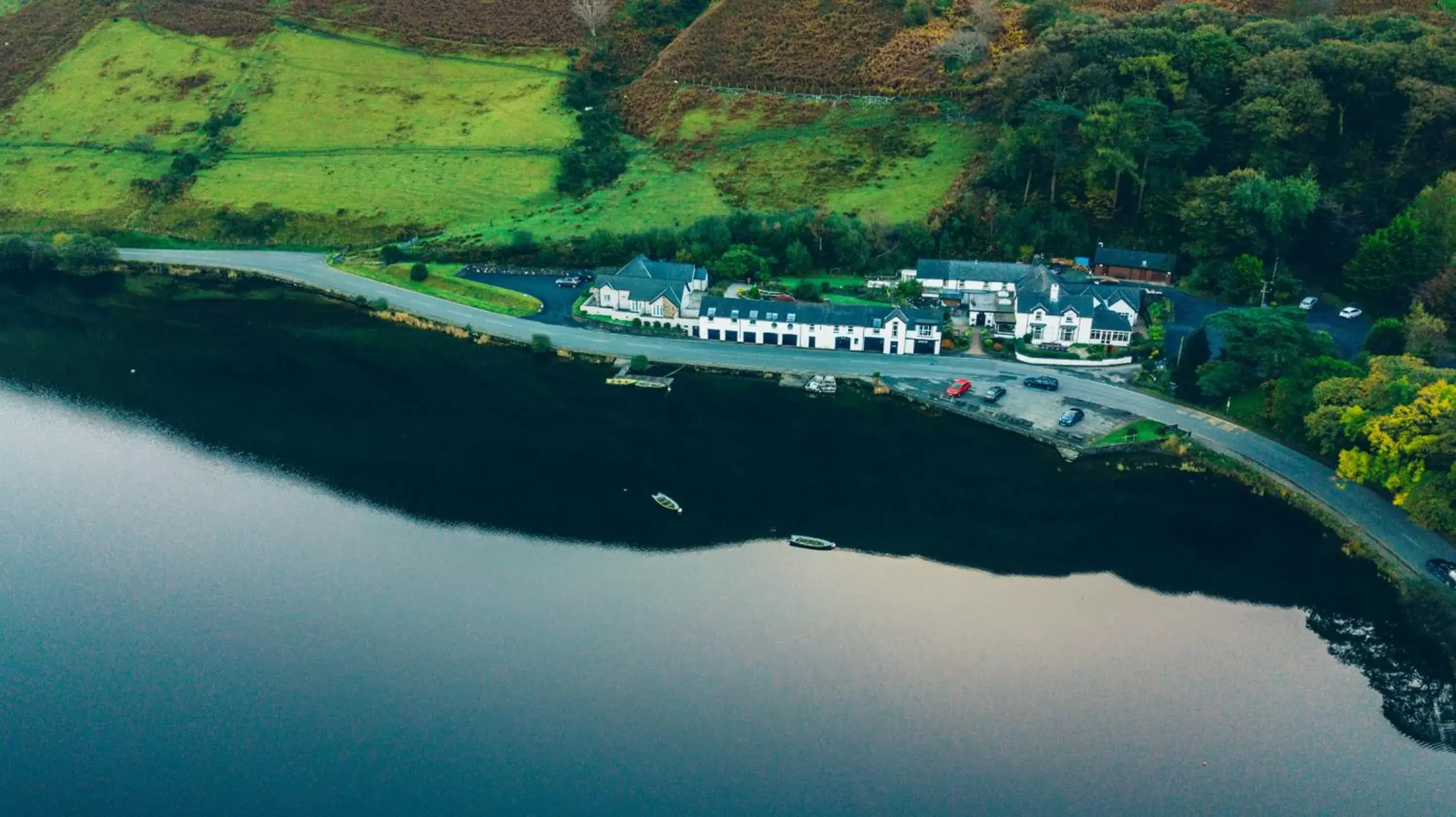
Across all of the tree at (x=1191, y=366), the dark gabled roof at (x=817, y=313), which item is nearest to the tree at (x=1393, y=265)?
the tree at (x=1191, y=366)

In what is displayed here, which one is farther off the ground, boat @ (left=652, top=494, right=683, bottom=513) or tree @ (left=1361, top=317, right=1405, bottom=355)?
tree @ (left=1361, top=317, right=1405, bottom=355)

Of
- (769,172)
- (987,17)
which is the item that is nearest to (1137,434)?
(769,172)

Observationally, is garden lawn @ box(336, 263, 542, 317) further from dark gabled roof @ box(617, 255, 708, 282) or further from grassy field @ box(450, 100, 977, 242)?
dark gabled roof @ box(617, 255, 708, 282)

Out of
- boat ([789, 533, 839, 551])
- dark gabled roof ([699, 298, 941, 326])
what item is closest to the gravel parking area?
dark gabled roof ([699, 298, 941, 326])

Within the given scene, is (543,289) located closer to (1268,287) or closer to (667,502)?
(667,502)

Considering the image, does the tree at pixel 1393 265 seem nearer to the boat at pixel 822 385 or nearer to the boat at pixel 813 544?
the boat at pixel 822 385

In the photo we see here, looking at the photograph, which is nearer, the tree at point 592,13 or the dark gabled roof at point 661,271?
the dark gabled roof at point 661,271
